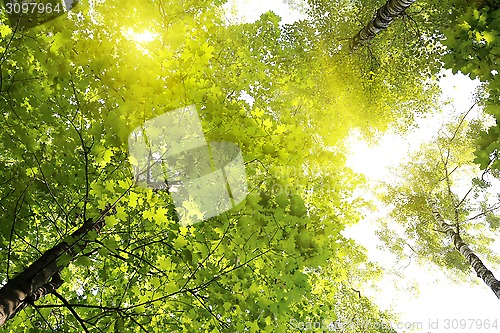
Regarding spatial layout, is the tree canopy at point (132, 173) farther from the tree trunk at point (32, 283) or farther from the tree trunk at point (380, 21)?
the tree trunk at point (380, 21)

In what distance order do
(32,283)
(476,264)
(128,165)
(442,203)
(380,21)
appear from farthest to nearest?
(442,203) < (476,264) < (380,21) < (128,165) < (32,283)

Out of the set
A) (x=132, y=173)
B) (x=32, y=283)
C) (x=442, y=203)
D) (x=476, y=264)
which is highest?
(x=442, y=203)

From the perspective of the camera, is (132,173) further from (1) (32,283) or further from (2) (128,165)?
(1) (32,283)

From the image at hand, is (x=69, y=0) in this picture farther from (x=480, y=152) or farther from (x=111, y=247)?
(x=480, y=152)

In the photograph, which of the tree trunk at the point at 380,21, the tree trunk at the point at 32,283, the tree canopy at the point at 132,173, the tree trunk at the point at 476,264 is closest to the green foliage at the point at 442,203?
the tree trunk at the point at 476,264

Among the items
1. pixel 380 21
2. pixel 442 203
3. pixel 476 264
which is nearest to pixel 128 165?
pixel 380 21

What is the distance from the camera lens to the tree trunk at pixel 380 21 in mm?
4535

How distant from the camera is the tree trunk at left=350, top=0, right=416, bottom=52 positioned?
4535mm

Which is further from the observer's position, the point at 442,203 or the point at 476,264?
the point at 442,203

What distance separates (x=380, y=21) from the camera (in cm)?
505

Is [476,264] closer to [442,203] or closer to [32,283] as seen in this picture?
Result: [442,203]

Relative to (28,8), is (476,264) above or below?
below

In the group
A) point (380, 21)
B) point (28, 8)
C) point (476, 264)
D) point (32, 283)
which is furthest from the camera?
point (476, 264)

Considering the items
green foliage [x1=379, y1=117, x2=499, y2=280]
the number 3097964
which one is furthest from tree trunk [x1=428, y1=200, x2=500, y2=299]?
the number 3097964
